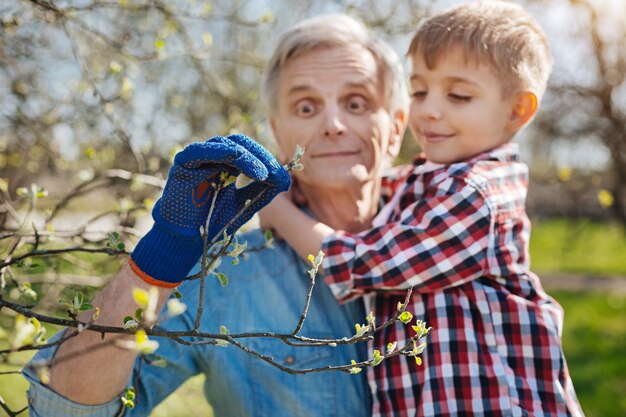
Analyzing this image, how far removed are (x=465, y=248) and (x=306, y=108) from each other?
833 millimetres

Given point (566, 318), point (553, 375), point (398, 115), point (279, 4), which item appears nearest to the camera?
point (553, 375)

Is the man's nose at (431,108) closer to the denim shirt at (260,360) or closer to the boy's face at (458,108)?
the boy's face at (458,108)

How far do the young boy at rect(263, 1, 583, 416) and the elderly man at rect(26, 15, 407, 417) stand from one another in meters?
0.19

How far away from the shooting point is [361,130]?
2.54 m

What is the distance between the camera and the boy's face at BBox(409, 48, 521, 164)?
2273 mm

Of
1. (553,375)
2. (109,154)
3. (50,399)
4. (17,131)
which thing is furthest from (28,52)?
(553,375)

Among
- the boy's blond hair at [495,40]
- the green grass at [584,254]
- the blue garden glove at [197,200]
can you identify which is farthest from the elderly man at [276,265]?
the green grass at [584,254]

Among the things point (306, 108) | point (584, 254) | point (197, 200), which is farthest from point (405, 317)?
point (584, 254)

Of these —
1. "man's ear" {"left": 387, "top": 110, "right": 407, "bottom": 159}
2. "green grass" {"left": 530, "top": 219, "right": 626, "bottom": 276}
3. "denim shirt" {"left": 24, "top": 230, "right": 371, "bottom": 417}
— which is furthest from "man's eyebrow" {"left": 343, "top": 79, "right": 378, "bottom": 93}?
"green grass" {"left": 530, "top": 219, "right": 626, "bottom": 276}

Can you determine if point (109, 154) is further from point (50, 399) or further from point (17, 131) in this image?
point (50, 399)

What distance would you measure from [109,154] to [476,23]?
91.7 inches

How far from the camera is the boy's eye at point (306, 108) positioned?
2572mm

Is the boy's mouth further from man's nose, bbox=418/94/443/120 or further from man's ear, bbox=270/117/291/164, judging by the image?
man's ear, bbox=270/117/291/164

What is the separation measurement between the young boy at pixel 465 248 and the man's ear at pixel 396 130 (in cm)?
38
